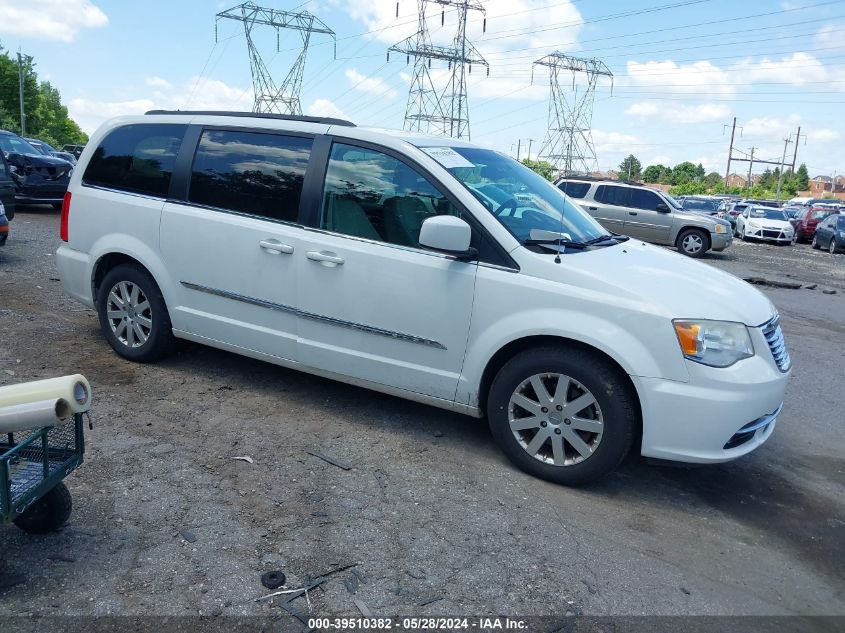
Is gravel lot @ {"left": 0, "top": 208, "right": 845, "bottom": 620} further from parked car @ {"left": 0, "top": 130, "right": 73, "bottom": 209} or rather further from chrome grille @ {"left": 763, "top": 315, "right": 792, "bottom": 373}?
parked car @ {"left": 0, "top": 130, "right": 73, "bottom": 209}

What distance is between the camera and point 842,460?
4.84 m

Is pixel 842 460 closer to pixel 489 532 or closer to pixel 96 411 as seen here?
pixel 489 532

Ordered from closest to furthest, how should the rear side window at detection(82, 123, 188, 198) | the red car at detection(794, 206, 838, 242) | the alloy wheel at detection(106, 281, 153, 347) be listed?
the rear side window at detection(82, 123, 188, 198)
the alloy wheel at detection(106, 281, 153, 347)
the red car at detection(794, 206, 838, 242)

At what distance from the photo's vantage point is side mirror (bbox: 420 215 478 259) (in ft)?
13.2

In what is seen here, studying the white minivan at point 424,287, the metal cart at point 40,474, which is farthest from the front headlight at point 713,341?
the metal cart at point 40,474

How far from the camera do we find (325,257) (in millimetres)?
4523

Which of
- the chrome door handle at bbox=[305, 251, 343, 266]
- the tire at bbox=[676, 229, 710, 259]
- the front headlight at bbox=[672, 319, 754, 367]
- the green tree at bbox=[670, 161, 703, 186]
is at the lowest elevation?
the tire at bbox=[676, 229, 710, 259]

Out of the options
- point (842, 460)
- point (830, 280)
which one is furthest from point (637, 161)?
point (842, 460)

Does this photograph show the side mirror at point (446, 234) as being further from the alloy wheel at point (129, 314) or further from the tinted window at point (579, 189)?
the tinted window at point (579, 189)

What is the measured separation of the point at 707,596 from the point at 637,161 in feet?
394

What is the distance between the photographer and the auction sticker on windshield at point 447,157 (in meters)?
4.46

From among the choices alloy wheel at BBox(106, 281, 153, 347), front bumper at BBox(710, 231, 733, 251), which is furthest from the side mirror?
front bumper at BBox(710, 231, 733, 251)

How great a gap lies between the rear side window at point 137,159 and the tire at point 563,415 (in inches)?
121

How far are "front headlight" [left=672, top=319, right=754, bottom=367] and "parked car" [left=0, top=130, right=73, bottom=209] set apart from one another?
52.1ft
